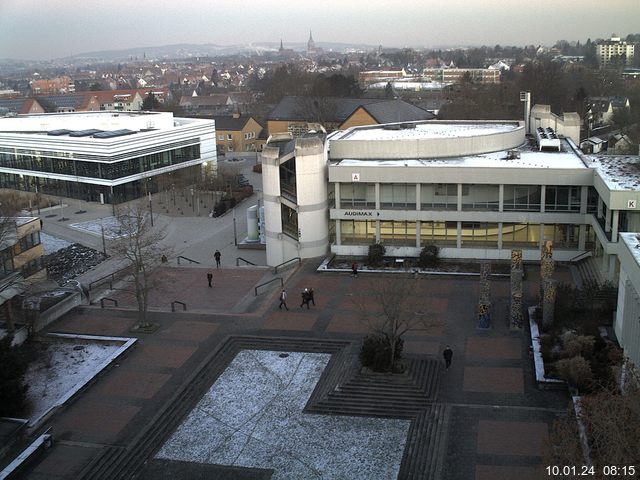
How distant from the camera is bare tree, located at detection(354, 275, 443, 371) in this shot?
23.7 meters

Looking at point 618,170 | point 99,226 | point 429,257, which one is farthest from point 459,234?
point 99,226

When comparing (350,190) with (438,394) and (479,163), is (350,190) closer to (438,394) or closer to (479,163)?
(479,163)

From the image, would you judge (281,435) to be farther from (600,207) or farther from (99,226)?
(99,226)

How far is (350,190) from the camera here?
123 feet

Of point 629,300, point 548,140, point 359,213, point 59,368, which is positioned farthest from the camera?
point 548,140

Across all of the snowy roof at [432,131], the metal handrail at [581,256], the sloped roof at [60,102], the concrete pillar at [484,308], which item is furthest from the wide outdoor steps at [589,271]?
the sloped roof at [60,102]

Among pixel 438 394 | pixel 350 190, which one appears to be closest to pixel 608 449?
pixel 438 394

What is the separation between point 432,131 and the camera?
1815 inches

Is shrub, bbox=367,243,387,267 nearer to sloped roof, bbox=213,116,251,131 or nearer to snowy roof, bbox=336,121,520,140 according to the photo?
snowy roof, bbox=336,121,520,140

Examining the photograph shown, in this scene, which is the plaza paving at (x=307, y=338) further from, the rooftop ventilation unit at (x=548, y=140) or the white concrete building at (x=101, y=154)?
the white concrete building at (x=101, y=154)

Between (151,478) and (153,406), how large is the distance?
12.1 feet

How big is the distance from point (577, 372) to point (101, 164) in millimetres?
46723

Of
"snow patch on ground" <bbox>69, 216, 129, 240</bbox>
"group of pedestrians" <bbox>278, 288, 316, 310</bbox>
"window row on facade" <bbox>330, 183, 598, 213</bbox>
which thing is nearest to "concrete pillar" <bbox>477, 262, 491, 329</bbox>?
"group of pedestrians" <bbox>278, 288, 316, 310</bbox>

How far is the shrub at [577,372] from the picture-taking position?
21000 millimetres
